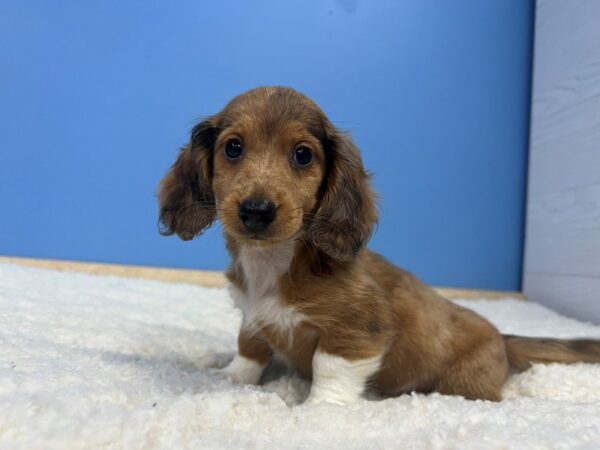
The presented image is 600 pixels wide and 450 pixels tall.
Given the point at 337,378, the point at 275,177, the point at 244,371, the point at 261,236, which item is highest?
the point at 275,177

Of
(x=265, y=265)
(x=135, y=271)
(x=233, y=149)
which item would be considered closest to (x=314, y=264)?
(x=265, y=265)

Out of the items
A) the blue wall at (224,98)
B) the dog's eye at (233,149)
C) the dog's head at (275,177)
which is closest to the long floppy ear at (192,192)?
the dog's head at (275,177)

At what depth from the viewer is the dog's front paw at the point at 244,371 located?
1.78 m

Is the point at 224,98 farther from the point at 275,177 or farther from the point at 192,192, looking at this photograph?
the point at 275,177

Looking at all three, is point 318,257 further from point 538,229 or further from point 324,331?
point 538,229

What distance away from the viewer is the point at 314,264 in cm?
157

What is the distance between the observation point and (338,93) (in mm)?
3619

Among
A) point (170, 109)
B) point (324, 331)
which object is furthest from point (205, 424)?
point (170, 109)

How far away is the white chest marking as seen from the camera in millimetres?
1558

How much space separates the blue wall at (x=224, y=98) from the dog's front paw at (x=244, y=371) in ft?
6.00

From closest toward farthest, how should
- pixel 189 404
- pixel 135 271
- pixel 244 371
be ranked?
1. pixel 189 404
2. pixel 244 371
3. pixel 135 271

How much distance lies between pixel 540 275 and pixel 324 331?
245cm

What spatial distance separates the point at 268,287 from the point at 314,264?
16cm

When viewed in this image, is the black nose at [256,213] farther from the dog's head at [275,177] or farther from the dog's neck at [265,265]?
the dog's neck at [265,265]
